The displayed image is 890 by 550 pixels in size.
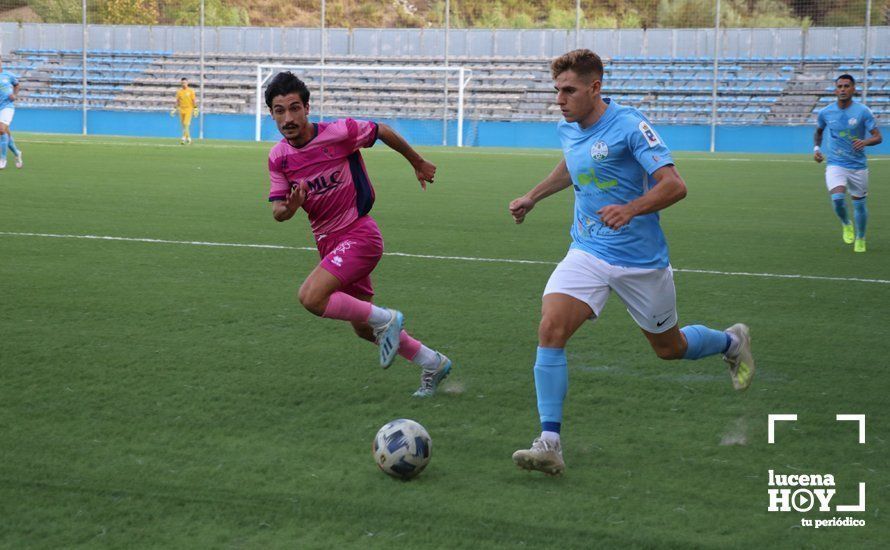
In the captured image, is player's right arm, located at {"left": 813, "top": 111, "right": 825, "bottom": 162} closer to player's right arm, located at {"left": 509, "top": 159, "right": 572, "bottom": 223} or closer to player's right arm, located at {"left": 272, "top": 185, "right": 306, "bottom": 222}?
player's right arm, located at {"left": 509, "top": 159, "right": 572, "bottom": 223}

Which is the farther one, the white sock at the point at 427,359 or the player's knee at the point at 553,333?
the white sock at the point at 427,359

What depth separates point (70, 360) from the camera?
591cm

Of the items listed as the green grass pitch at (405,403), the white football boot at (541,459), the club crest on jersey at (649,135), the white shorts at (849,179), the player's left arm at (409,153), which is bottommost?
the green grass pitch at (405,403)

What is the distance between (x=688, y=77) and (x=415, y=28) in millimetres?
9890

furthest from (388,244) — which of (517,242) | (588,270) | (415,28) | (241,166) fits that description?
(415,28)

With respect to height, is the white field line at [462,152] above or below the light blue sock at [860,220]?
above

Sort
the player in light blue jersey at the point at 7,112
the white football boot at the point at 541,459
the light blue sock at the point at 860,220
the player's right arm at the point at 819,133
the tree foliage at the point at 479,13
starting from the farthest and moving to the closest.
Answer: the tree foliage at the point at 479,13 → the player in light blue jersey at the point at 7,112 → the player's right arm at the point at 819,133 → the light blue sock at the point at 860,220 → the white football boot at the point at 541,459

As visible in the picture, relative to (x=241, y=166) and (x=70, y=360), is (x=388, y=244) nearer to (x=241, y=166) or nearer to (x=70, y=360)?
(x=70, y=360)

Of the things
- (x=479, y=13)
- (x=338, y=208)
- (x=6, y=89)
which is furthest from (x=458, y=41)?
(x=338, y=208)

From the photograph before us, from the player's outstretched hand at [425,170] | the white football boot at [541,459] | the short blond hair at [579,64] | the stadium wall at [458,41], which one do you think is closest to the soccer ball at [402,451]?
the white football boot at [541,459]

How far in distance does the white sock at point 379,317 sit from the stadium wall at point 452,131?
28898mm

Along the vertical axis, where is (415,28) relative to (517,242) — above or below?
above

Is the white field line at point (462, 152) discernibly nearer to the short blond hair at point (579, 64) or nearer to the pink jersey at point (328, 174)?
the pink jersey at point (328, 174)

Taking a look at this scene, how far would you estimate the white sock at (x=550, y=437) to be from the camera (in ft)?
13.9
